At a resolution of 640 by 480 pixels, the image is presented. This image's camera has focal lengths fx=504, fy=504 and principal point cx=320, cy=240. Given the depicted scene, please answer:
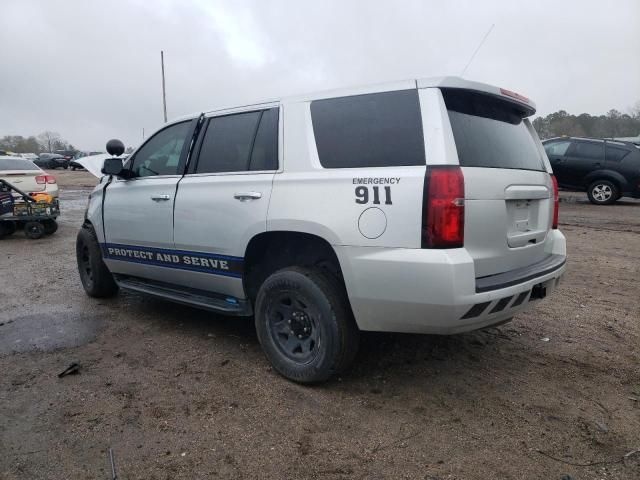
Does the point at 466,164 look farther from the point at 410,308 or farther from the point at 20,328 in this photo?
the point at 20,328

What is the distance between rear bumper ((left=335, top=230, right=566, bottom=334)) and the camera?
2658mm

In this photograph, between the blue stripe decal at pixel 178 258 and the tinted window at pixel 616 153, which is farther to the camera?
the tinted window at pixel 616 153

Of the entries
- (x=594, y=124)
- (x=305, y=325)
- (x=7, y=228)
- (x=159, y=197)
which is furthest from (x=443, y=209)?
(x=594, y=124)

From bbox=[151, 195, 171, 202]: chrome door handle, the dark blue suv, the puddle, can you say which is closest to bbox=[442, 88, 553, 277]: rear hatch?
bbox=[151, 195, 171, 202]: chrome door handle

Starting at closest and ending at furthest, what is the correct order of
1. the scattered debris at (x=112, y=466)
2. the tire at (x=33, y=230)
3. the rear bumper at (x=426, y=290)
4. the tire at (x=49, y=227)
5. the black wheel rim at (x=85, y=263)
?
the scattered debris at (x=112, y=466) → the rear bumper at (x=426, y=290) → the black wheel rim at (x=85, y=263) → the tire at (x=33, y=230) → the tire at (x=49, y=227)

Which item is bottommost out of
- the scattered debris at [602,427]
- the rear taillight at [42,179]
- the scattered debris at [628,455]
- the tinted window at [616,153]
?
the scattered debris at [628,455]

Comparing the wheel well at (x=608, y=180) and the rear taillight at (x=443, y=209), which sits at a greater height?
the wheel well at (x=608, y=180)

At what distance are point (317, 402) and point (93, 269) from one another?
321cm

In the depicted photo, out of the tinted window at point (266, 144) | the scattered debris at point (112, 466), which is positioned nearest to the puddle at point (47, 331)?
the scattered debris at point (112, 466)

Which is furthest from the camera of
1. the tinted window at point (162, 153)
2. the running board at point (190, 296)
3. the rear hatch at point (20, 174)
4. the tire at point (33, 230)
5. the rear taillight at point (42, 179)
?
the rear taillight at point (42, 179)

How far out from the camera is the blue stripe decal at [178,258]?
12.0ft

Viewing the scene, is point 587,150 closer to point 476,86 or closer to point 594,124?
point 476,86

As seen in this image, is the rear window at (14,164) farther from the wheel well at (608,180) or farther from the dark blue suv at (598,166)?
the wheel well at (608,180)

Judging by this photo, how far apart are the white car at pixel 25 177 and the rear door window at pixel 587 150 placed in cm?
1291
